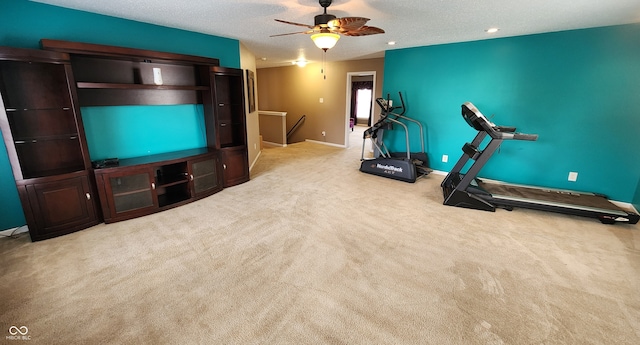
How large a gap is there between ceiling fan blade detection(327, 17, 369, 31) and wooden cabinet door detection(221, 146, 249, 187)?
8.55ft

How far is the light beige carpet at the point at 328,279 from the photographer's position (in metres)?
1.70

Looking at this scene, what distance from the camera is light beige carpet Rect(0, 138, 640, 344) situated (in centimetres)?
170

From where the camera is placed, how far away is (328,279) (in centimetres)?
218

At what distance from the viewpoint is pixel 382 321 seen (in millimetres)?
1762

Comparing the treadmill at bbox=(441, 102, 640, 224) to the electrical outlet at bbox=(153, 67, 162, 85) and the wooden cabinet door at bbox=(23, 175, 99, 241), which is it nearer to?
the electrical outlet at bbox=(153, 67, 162, 85)

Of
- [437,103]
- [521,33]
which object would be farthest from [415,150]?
[521,33]

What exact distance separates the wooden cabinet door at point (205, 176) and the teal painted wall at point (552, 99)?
4105mm

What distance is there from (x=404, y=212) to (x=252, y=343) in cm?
247

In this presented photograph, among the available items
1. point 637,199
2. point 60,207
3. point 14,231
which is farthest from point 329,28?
point 637,199

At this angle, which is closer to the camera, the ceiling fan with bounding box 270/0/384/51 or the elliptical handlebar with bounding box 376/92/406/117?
the ceiling fan with bounding box 270/0/384/51

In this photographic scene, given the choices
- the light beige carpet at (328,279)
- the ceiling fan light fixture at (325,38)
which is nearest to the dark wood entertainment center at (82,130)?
the light beige carpet at (328,279)

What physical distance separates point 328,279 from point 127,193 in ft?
8.71

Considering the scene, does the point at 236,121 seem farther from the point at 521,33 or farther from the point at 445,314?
the point at 521,33
